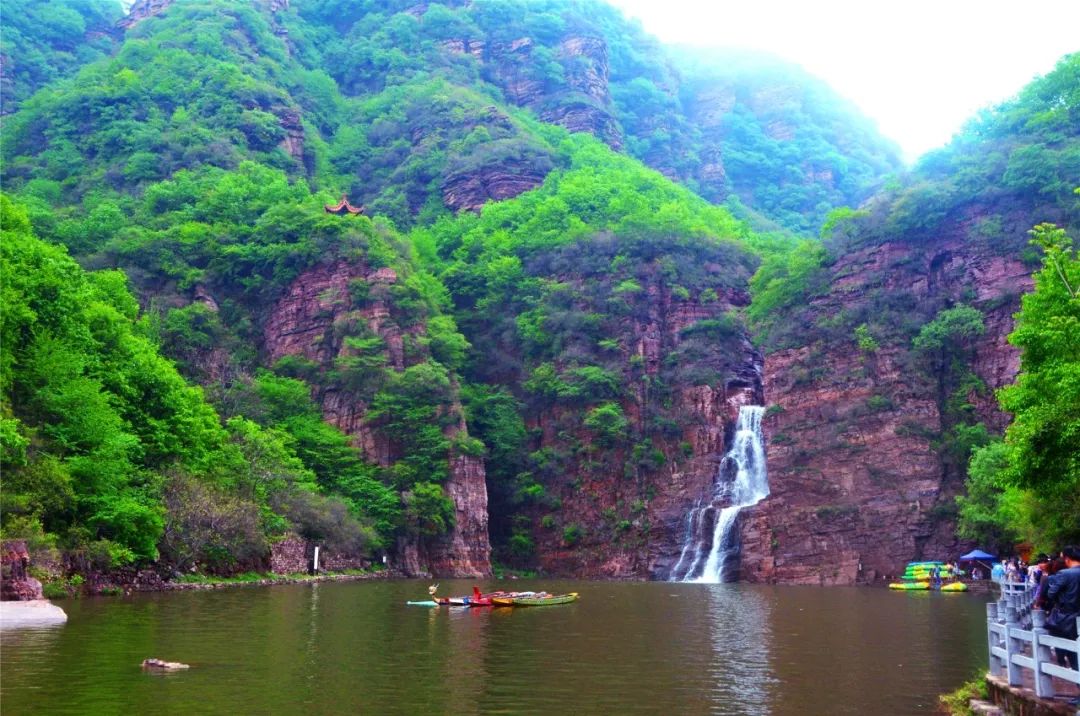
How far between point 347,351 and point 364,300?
4595 mm

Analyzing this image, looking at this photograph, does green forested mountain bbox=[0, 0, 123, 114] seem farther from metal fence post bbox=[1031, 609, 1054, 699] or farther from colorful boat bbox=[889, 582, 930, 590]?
metal fence post bbox=[1031, 609, 1054, 699]

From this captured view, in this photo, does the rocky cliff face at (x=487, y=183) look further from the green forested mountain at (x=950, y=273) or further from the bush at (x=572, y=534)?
the bush at (x=572, y=534)

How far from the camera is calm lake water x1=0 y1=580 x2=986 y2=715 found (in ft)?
47.3

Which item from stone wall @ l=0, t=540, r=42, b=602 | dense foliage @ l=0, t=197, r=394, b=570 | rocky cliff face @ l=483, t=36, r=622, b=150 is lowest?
stone wall @ l=0, t=540, r=42, b=602

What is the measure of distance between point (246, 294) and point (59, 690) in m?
60.0

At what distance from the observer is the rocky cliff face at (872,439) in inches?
2195

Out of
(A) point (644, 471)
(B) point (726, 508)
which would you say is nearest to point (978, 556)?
(B) point (726, 508)

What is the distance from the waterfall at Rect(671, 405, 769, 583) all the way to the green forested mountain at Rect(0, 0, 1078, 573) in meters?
2.23

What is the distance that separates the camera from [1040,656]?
35.7 feet

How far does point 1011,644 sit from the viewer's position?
12.1m

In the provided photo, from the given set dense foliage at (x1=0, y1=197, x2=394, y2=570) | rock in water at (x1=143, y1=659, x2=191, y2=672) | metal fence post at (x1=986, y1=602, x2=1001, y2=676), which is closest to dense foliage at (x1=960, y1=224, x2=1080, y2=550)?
metal fence post at (x1=986, y1=602, x2=1001, y2=676)

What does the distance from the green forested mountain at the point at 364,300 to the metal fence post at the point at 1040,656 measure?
26871 mm

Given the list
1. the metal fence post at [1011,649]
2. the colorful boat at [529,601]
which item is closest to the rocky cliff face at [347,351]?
the colorful boat at [529,601]

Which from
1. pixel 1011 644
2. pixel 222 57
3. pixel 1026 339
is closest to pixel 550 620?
pixel 1026 339
